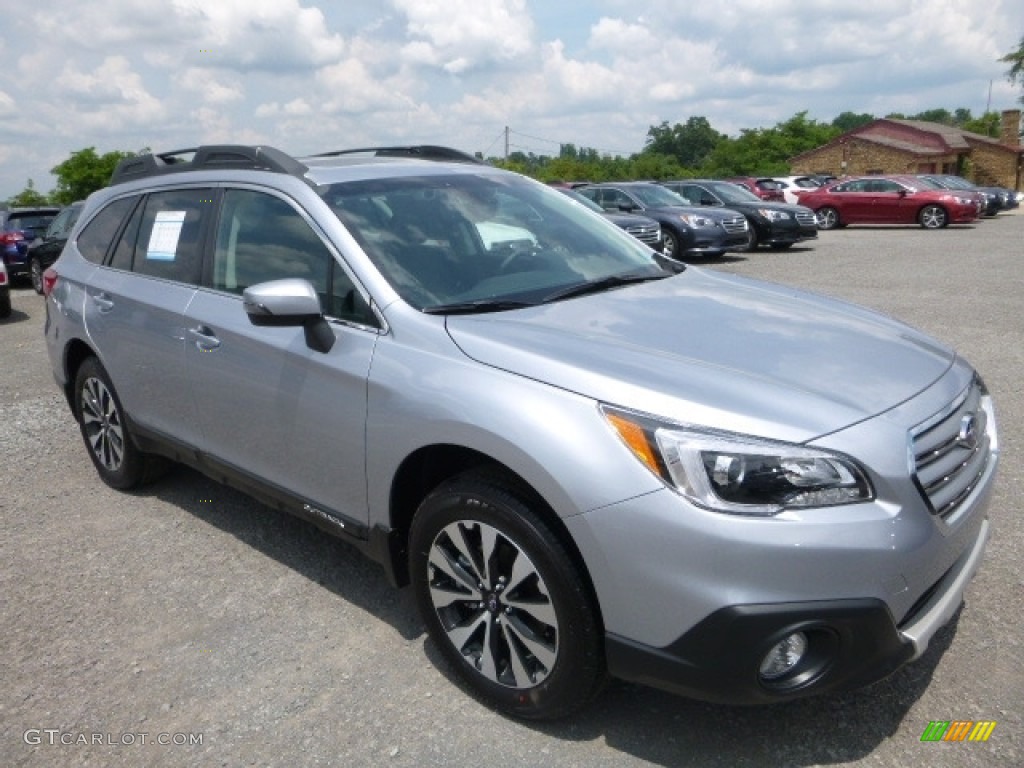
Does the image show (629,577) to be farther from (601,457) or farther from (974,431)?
(974,431)

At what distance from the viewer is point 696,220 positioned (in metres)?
16.8

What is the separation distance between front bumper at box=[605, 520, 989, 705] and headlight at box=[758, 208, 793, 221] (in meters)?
17.0

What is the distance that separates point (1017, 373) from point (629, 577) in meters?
5.85

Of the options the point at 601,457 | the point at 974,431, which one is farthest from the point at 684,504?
the point at 974,431

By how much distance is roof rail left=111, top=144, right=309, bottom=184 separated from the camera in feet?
12.2

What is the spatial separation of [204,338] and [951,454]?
9.43 ft

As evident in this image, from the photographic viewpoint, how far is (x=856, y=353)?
2.86m

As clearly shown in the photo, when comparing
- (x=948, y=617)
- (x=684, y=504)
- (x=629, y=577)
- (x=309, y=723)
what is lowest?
(x=309, y=723)

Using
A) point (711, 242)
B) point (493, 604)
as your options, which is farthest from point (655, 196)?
point (493, 604)

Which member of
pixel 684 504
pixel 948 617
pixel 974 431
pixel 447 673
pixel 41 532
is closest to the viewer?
pixel 684 504

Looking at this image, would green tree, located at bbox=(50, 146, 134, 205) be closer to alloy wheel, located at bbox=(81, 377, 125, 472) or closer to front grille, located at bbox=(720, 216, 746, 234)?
front grille, located at bbox=(720, 216, 746, 234)

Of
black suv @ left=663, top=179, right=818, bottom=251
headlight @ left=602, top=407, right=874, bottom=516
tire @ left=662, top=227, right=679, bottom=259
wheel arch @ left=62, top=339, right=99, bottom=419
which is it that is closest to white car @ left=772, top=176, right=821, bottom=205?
black suv @ left=663, top=179, right=818, bottom=251

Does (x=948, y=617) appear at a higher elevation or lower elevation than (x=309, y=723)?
higher

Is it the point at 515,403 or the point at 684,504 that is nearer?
the point at 684,504
